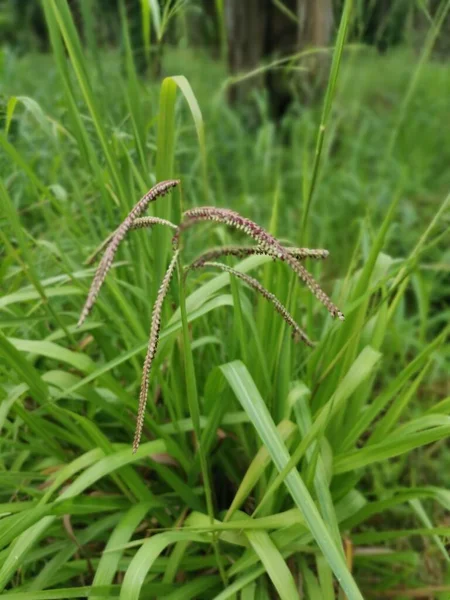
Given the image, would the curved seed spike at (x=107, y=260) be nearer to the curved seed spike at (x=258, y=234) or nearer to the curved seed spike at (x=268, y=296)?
the curved seed spike at (x=258, y=234)

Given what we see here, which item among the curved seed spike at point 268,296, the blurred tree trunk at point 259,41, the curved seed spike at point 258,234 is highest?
the curved seed spike at point 258,234

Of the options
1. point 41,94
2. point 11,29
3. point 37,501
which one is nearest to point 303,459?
point 37,501

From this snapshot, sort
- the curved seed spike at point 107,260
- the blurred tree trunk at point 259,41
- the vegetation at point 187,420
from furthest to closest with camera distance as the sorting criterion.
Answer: the blurred tree trunk at point 259,41
the vegetation at point 187,420
the curved seed spike at point 107,260

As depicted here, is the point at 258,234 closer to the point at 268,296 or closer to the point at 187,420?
the point at 268,296

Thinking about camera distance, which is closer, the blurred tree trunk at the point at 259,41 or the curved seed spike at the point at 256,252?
the curved seed spike at the point at 256,252

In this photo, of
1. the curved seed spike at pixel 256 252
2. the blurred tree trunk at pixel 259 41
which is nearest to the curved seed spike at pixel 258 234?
the curved seed spike at pixel 256 252

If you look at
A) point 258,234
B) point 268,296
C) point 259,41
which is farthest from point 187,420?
point 259,41

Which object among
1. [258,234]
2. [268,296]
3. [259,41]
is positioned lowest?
[259,41]

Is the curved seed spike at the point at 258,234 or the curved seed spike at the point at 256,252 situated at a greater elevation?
the curved seed spike at the point at 258,234

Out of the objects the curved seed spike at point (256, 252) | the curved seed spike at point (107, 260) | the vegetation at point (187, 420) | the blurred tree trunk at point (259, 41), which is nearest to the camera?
the curved seed spike at point (107, 260)

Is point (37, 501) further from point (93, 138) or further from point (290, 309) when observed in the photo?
point (93, 138)

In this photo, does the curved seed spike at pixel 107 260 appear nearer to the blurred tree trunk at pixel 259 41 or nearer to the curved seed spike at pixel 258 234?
the curved seed spike at pixel 258 234
